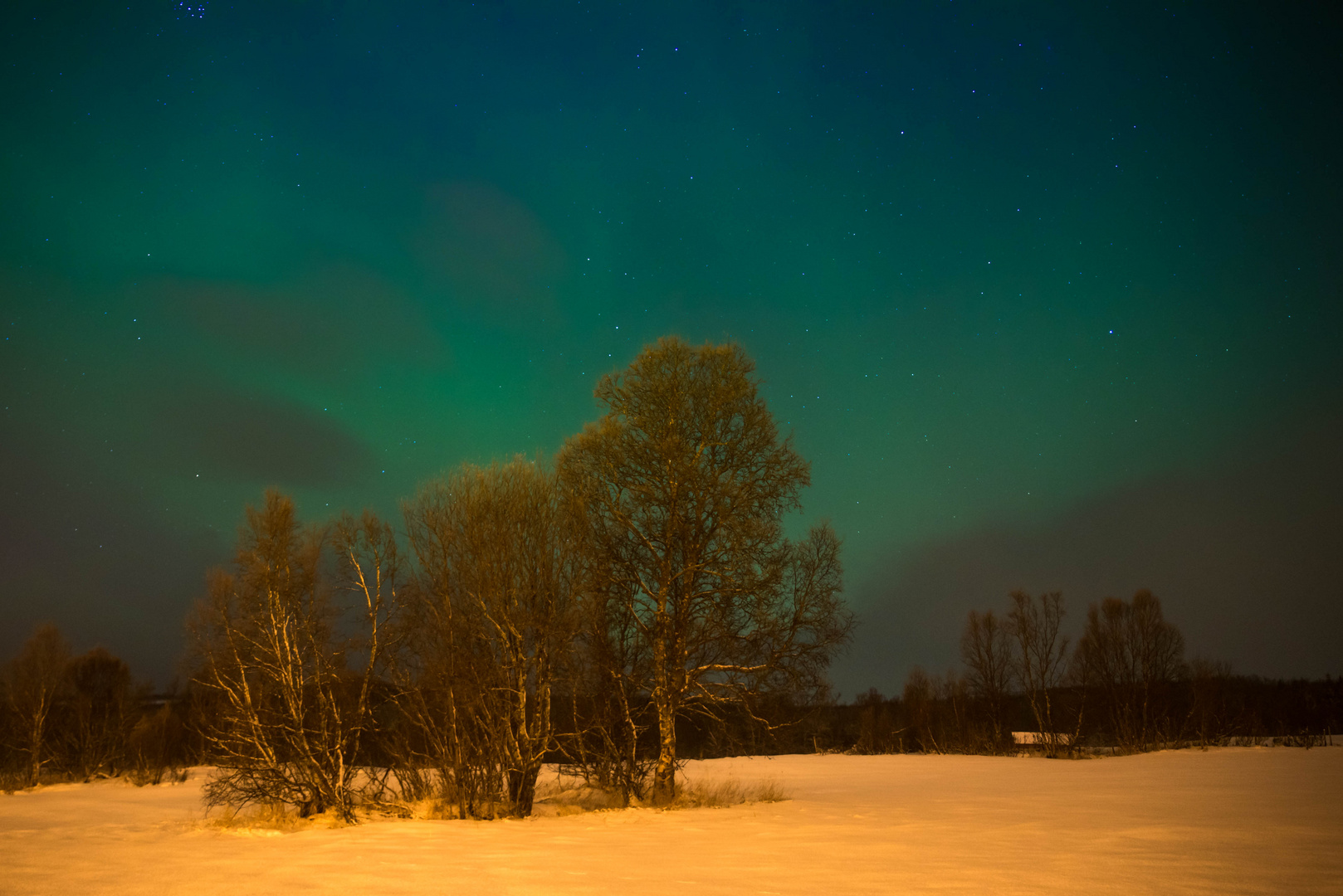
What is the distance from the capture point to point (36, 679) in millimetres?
37125

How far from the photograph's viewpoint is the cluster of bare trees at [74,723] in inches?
1439

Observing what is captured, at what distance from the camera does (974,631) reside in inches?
2194

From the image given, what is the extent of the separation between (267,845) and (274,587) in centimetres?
517

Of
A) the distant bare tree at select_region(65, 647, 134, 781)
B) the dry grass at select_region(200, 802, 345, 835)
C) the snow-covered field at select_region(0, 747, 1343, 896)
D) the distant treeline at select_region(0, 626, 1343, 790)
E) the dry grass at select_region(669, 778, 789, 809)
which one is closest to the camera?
the snow-covered field at select_region(0, 747, 1343, 896)

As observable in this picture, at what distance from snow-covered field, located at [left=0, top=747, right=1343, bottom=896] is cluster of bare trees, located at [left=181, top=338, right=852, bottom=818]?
1.66 metres

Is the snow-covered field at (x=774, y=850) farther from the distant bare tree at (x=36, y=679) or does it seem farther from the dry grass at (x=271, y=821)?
the distant bare tree at (x=36, y=679)

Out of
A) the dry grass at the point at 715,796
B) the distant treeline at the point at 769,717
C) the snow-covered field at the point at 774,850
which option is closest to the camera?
the snow-covered field at the point at 774,850

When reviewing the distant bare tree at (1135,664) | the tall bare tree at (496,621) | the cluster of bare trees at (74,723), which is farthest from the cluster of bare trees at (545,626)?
the distant bare tree at (1135,664)

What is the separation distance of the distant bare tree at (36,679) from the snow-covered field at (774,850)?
2064 centimetres

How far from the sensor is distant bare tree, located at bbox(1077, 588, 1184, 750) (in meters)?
47.3

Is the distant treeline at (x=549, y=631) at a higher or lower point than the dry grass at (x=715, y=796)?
higher

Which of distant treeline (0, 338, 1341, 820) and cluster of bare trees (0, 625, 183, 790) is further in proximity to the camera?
cluster of bare trees (0, 625, 183, 790)

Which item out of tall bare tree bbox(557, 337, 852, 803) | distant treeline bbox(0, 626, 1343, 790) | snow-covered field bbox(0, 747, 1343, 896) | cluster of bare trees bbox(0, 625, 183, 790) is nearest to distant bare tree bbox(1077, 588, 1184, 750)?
distant treeline bbox(0, 626, 1343, 790)

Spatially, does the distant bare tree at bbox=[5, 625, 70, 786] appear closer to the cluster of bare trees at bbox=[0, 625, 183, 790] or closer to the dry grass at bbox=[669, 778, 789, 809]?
the cluster of bare trees at bbox=[0, 625, 183, 790]
